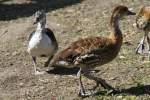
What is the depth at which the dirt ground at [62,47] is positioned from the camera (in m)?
8.71

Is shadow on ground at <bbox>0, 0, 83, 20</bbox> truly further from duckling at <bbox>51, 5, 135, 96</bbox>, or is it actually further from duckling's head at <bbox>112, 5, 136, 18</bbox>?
duckling at <bbox>51, 5, 135, 96</bbox>

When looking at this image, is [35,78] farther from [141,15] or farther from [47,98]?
[141,15]

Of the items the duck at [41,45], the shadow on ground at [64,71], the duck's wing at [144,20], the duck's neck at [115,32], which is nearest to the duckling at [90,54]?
the duck's neck at [115,32]

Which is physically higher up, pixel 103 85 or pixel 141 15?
pixel 141 15

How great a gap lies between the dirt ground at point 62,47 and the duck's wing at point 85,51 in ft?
2.08

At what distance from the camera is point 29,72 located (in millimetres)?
9969

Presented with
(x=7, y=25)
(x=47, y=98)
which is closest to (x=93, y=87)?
(x=47, y=98)

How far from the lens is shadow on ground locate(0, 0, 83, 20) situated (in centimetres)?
1496

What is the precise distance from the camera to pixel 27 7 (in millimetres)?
15766

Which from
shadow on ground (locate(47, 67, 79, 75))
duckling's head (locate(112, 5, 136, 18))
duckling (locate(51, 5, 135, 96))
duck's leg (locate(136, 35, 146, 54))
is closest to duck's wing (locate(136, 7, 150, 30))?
duck's leg (locate(136, 35, 146, 54))

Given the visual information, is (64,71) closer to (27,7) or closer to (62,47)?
(62,47)

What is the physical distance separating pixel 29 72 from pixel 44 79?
1.81 ft

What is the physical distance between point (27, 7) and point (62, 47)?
4557mm

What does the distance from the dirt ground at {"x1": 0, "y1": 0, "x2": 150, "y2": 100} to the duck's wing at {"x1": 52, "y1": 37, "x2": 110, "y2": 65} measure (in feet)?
2.08
